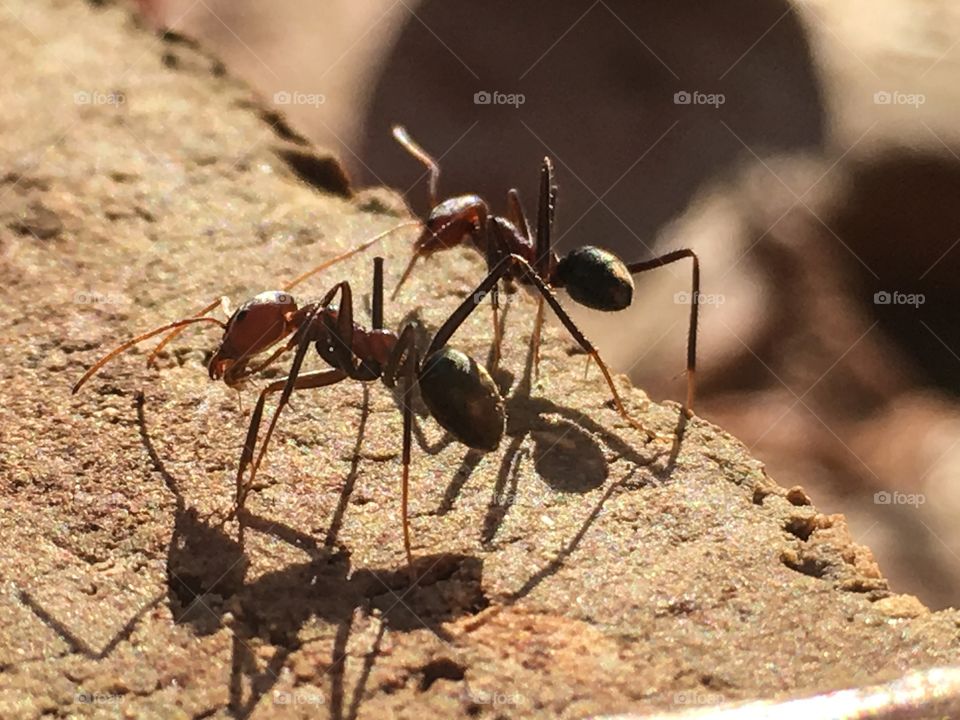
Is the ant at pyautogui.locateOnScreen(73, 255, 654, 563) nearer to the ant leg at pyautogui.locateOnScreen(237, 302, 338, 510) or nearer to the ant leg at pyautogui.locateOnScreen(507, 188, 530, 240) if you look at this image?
the ant leg at pyautogui.locateOnScreen(237, 302, 338, 510)

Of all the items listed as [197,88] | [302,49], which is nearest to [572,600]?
[197,88]

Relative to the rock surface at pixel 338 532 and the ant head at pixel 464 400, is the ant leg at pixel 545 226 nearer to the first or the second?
the rock surface at pixel 338 532

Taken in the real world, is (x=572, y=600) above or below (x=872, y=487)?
below

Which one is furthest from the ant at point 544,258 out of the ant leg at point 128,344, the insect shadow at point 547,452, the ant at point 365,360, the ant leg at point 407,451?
the ant leg at point 128,344

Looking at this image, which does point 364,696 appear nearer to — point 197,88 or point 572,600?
point 572,600

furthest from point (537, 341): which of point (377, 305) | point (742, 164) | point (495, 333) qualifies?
point (742, 164)

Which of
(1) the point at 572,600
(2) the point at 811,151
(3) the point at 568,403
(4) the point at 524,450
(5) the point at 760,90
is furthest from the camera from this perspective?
(5) the point at 760,90

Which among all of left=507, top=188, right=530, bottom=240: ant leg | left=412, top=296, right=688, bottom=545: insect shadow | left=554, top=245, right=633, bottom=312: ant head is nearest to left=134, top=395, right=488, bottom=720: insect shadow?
left=412, top=296, right=688, bottom=545: insect shadow
